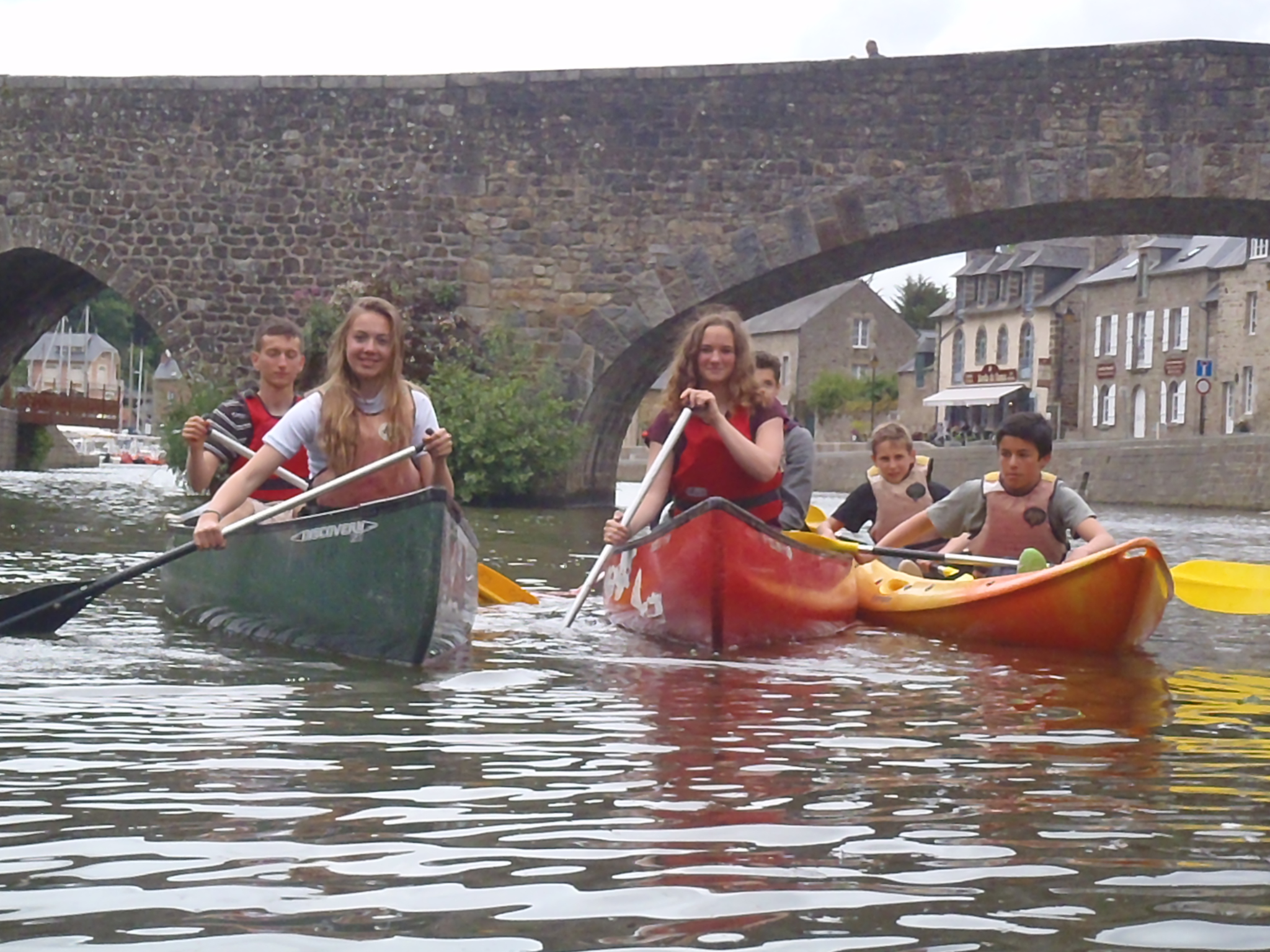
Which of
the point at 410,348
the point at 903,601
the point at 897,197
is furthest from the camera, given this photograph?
the point at 410,348

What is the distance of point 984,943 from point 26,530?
11464 mm

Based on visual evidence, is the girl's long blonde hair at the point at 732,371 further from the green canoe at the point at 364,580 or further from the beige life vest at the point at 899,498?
the beige life vest at the point at 899,498

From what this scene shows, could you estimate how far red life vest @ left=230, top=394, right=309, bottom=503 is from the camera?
726cm

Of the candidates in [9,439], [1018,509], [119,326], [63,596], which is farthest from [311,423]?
[119,326]

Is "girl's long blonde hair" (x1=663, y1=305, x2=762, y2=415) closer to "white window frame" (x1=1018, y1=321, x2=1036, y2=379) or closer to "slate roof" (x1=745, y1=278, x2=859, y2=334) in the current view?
"white window frame" (x1=1018, y1=321, x2=1036, y2=379)

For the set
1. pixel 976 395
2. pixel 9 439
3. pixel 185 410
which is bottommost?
pixel 9 439

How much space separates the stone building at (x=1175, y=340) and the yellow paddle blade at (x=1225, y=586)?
29339 millimetres

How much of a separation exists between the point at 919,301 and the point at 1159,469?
1873 inches

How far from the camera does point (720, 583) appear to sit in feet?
21.9

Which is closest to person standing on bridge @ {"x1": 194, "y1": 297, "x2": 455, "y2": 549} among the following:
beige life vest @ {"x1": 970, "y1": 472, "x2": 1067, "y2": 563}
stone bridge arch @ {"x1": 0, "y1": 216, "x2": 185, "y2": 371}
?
beige life vest @ {"x1": 970, "y1": 472, "x2": 1067, "y2": 563}

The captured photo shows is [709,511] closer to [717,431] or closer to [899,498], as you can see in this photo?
[717,431]

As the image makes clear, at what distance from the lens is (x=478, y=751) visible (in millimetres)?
4258

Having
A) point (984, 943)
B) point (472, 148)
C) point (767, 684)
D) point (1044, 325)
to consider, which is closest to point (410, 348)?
point (472, 148)

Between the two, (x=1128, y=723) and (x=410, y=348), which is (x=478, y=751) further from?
(x=410, y=348)
